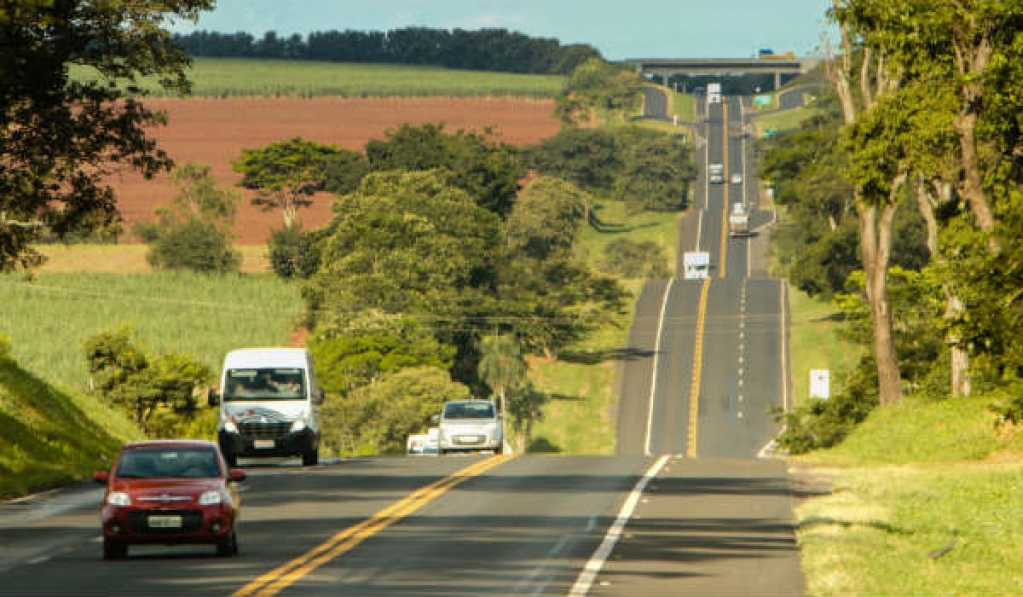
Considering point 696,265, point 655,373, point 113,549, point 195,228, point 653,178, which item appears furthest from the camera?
point 653,178

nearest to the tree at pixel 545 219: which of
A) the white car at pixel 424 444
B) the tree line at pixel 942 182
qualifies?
the white car at pixel 424 444

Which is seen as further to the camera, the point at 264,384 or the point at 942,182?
the point at 942,182

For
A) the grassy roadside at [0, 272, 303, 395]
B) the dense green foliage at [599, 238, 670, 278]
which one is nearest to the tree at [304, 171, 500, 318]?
the grassy roadside at [0, 272, 303, 395]

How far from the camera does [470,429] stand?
49375mm

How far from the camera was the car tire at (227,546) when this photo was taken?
21453mm

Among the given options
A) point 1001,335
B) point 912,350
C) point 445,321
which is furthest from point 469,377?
point 1001,335

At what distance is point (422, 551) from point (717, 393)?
83.4m

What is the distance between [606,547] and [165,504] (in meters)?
5.82

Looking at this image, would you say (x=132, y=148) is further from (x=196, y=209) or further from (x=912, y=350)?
(x=196, y=209)

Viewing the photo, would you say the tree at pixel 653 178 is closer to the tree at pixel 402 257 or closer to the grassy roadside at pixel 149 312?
the grassy roadside at pixel 149 312

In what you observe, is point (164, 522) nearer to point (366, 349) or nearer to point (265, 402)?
point (265, 402)

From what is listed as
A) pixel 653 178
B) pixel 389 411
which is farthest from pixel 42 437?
pixel 653 178

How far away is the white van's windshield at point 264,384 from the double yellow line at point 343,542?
489 cm

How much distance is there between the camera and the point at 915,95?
4088cm
